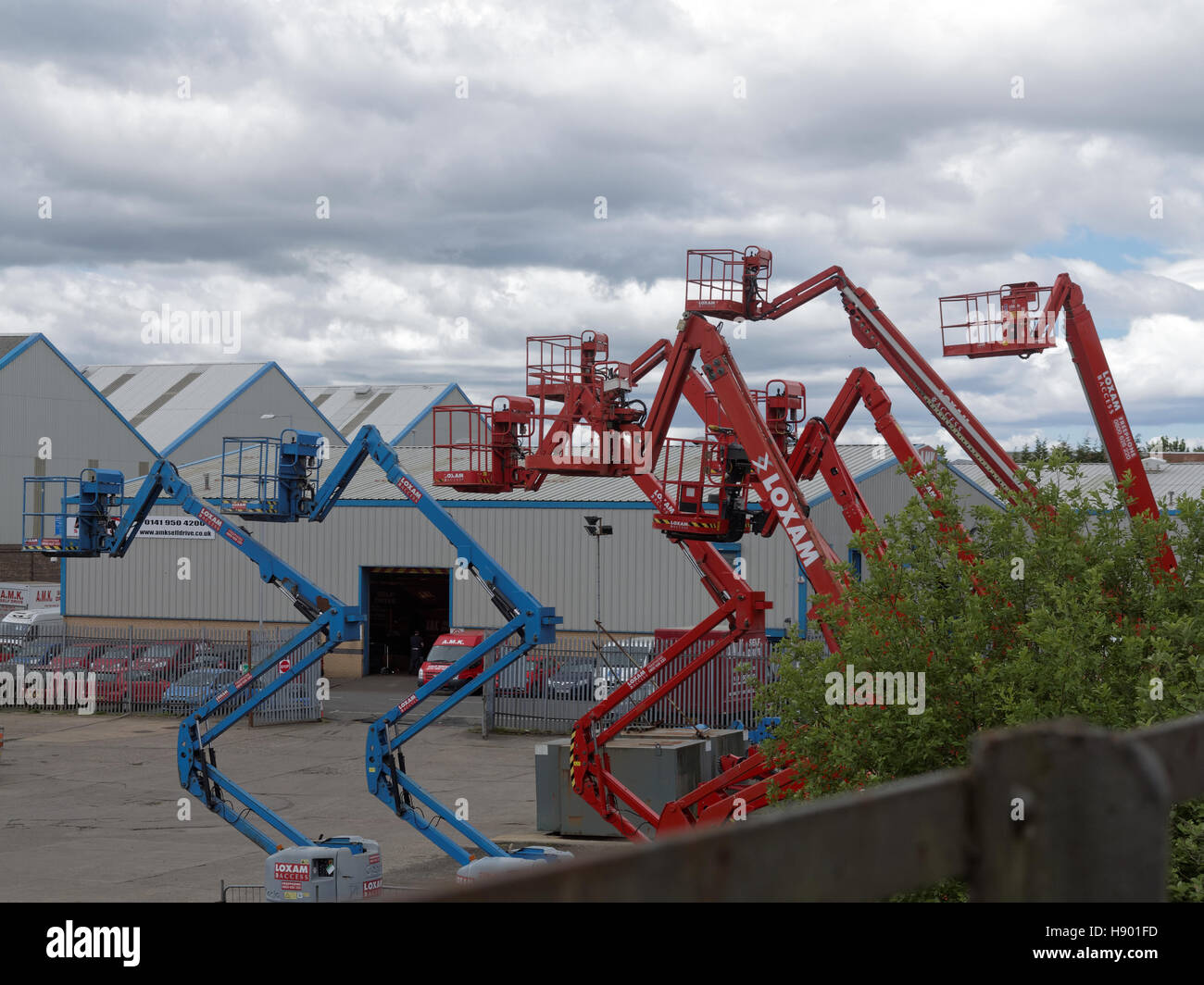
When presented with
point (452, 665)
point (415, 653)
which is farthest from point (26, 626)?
point (452, 665)

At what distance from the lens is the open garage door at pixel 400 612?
47.9m

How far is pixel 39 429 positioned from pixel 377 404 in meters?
25.8

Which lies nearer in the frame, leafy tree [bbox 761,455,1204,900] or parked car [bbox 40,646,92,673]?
leafy tree [bbox 761,455,1204,900]

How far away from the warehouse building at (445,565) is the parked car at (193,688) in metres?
3.71

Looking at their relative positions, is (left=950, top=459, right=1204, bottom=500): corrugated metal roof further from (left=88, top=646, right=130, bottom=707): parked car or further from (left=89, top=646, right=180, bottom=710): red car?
(left=88, top=646, right=130, bottom=707): parked car

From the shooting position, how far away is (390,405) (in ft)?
265

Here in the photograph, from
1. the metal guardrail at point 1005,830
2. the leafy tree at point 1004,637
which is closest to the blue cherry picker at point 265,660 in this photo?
the leafy tree at point 1004,637

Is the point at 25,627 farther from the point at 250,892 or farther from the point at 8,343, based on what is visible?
the point at 250,892

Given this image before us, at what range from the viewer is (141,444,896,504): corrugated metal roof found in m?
42.5

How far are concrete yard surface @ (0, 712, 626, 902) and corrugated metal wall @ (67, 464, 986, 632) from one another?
7.29 metres

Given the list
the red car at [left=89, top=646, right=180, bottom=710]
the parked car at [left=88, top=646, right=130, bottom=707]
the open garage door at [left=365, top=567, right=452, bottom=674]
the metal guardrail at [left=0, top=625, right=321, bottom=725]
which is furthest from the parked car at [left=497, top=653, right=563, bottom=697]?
the parked car at [left=88, top=646, right=130, bottom=707]

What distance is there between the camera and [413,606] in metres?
49.6

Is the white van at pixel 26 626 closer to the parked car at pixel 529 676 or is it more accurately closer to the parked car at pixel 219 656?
the parked car at pixel 219 656
